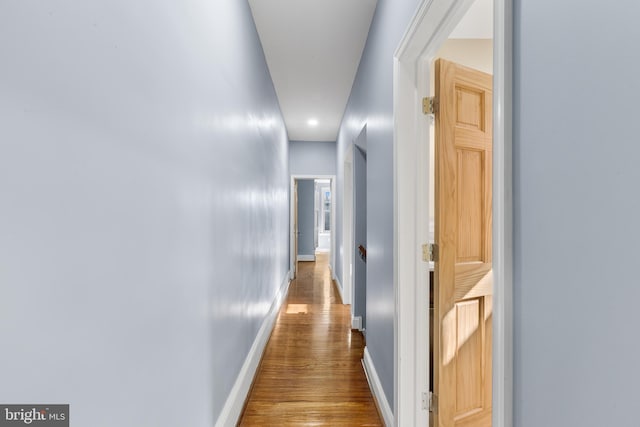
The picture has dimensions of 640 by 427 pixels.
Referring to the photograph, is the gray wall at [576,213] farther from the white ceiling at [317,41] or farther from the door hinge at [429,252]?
the white ceiling at [317,41]

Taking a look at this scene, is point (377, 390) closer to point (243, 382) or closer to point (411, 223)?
point (243, 382)

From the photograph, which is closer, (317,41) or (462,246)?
(462,246)

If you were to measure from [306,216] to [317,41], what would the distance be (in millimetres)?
6011

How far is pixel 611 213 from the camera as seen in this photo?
50 centimetres

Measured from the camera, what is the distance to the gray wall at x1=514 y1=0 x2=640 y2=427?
475 mm

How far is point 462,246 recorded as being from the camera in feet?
5.08

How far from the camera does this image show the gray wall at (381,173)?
5.73ft

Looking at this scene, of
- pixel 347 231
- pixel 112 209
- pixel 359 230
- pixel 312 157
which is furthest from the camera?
pixel 312 157

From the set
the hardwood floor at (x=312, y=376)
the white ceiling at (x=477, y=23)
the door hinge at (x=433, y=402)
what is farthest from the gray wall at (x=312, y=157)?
the door hinge at (x=433, y=402)

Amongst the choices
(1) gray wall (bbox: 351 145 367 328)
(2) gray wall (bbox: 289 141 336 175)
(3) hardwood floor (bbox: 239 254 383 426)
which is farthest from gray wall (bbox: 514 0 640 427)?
(2) gray wall (bbox: 289 141 336 175)

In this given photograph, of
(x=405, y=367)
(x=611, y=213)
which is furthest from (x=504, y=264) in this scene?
(x=405, y=367)

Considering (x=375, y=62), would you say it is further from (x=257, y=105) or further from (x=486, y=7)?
(x=257, y=105)

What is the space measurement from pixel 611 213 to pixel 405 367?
1.29 meters

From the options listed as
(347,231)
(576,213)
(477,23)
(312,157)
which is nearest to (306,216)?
(312,157)
